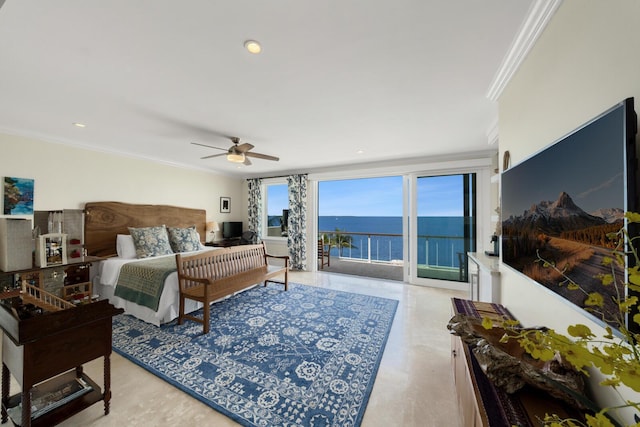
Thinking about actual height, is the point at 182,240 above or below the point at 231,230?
below

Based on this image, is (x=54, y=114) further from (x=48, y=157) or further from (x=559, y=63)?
(x=559, y=63)

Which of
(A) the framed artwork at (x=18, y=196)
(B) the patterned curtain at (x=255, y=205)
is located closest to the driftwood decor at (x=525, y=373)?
(A) the framed artwork at (x=18, y=196)

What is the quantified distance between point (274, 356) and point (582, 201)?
244cm

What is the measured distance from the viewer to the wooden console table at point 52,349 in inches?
50.8

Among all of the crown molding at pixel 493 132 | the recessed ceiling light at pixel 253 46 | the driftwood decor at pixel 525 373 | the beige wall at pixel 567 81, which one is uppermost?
the recessed ceiling light at pixel 253 46

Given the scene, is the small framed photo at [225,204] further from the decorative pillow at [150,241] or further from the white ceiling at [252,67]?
the white ceiling at [252,67]

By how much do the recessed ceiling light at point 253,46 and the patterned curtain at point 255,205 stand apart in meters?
4.73

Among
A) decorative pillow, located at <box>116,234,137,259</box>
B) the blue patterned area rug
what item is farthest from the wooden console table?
decorative pillow, located at <box>116,234,137,259</box>

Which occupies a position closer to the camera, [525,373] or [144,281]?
[525,373]

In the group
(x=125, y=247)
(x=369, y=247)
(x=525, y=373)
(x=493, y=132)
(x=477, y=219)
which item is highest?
(x=493, y=132)

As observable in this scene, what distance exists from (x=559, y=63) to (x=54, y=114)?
4.35 m

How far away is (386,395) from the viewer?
1823 mm

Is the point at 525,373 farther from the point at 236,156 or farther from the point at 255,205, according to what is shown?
the point at 255,205

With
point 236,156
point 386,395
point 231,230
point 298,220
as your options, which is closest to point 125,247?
point 231,230
